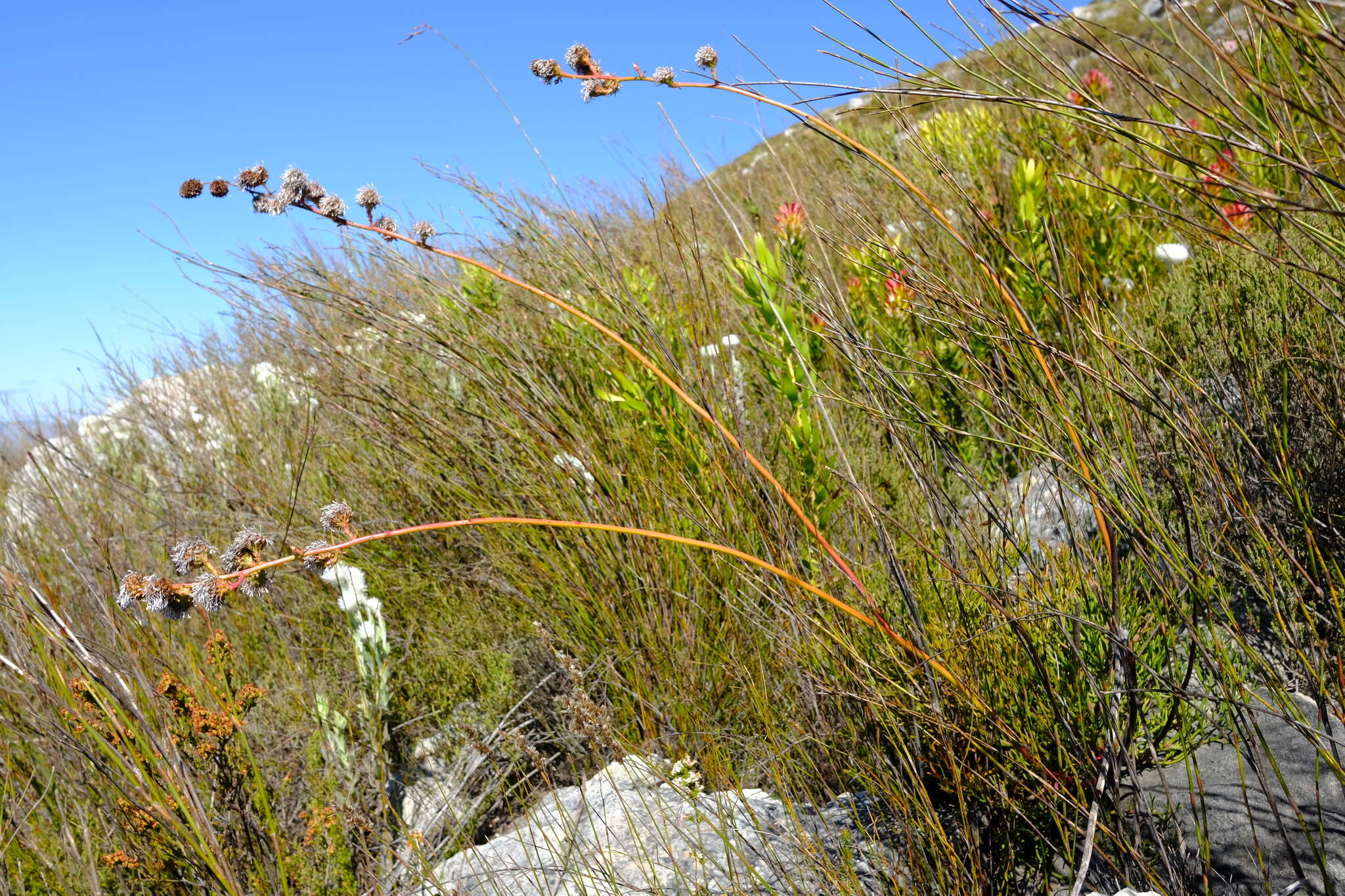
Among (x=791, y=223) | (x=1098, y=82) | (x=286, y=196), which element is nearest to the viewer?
(x=286, y=196)

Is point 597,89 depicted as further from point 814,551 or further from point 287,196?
point 814,551

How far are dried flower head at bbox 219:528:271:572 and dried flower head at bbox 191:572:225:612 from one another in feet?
→ 0.29

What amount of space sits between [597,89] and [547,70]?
0.09 m

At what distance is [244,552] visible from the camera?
1321mm

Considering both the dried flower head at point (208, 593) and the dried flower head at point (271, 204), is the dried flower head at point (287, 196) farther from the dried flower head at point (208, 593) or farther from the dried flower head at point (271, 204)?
the dried flower head at point (208, 593)

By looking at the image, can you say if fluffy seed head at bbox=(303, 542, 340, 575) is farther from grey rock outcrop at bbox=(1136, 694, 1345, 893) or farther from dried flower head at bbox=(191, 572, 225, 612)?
grey rock outcrop at bbox=(1136, 694, 1345, 893)

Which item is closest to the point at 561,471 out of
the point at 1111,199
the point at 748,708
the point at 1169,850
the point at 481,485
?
the point at 481,485

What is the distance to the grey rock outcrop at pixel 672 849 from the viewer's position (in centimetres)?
141

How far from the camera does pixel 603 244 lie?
2.31m

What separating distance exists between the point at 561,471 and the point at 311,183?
45.3 inches

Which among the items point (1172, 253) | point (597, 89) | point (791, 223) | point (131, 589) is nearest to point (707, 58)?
point (597, 89)

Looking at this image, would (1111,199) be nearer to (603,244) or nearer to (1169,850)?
(603,244)

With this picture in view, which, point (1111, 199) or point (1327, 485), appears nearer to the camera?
point (1327, 485)

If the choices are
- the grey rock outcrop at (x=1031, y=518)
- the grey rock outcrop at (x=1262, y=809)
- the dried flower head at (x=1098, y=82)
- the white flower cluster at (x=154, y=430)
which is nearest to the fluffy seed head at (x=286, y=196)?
the grey rock outcrop at (x=1031, y=518)
